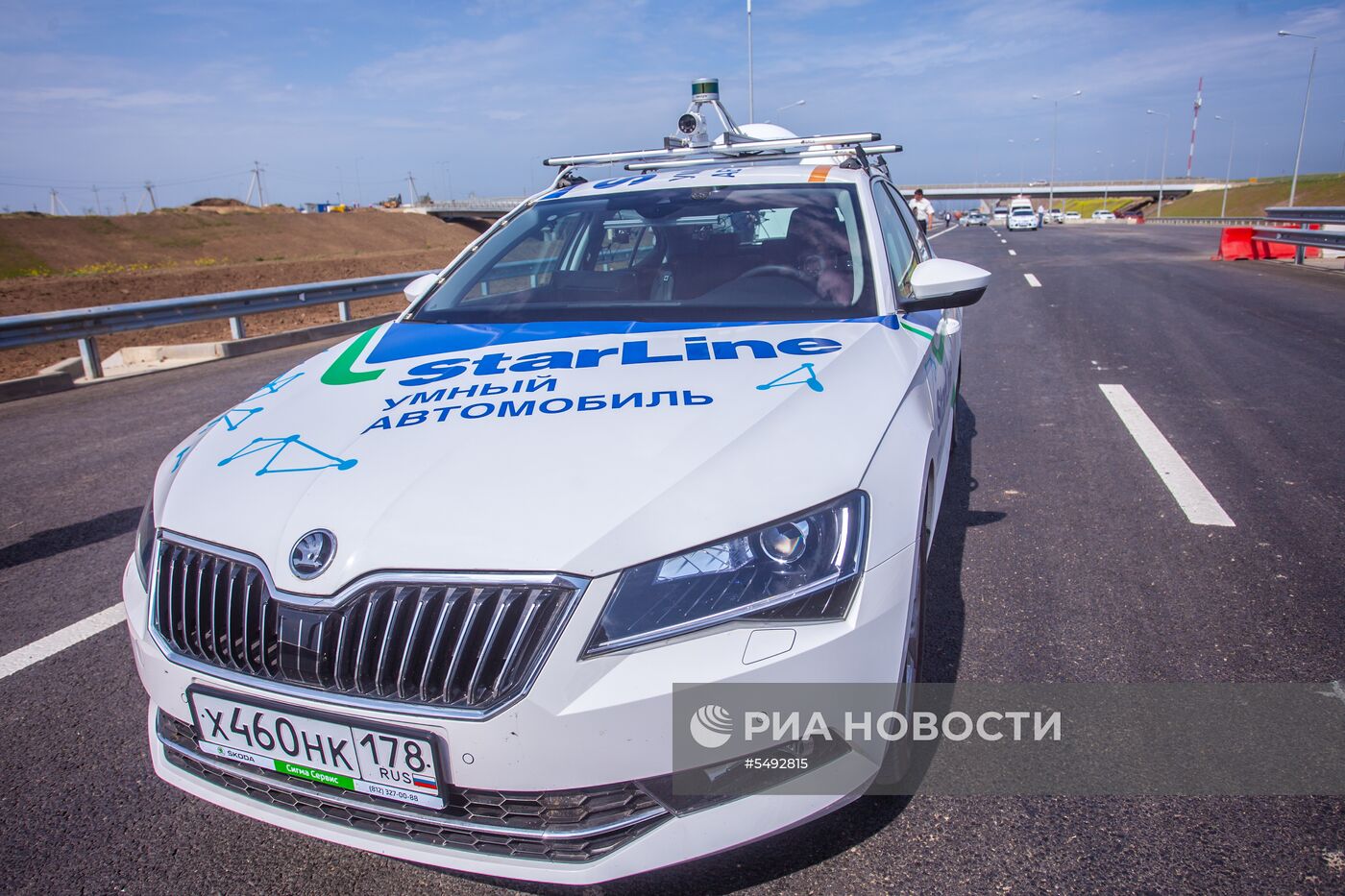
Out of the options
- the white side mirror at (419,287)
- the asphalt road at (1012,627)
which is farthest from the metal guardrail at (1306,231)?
the white side mirror at (419,287)

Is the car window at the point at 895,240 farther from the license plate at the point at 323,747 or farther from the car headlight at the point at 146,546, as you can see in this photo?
the car headlight at the point at 146,546

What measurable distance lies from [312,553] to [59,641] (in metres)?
2.21

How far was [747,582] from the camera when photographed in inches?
70.8

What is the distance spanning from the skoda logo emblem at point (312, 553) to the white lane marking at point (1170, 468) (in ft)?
12.8

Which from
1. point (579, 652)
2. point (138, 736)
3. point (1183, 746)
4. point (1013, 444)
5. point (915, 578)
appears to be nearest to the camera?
point (579, 652)

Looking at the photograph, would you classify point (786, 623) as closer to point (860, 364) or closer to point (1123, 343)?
point (860, 364)

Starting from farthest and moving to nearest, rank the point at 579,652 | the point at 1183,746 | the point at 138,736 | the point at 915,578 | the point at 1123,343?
the point at 1123,343 < the point at 138,736 < the point at 1183,746 < the point at 915,578 < the point at 579,652

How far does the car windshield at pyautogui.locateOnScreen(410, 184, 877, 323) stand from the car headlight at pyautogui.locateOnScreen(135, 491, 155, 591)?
1.30 meters

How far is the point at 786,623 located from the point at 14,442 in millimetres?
6940

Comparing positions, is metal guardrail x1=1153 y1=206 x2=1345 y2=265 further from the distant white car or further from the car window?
the distant white car

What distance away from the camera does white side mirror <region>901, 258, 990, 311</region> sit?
9.93ft

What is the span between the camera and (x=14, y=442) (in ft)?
21.5

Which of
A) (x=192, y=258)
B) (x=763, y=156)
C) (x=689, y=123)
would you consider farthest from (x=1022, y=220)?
(x=763, y=156)

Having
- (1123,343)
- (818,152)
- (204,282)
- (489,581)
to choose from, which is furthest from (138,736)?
(204,282)
